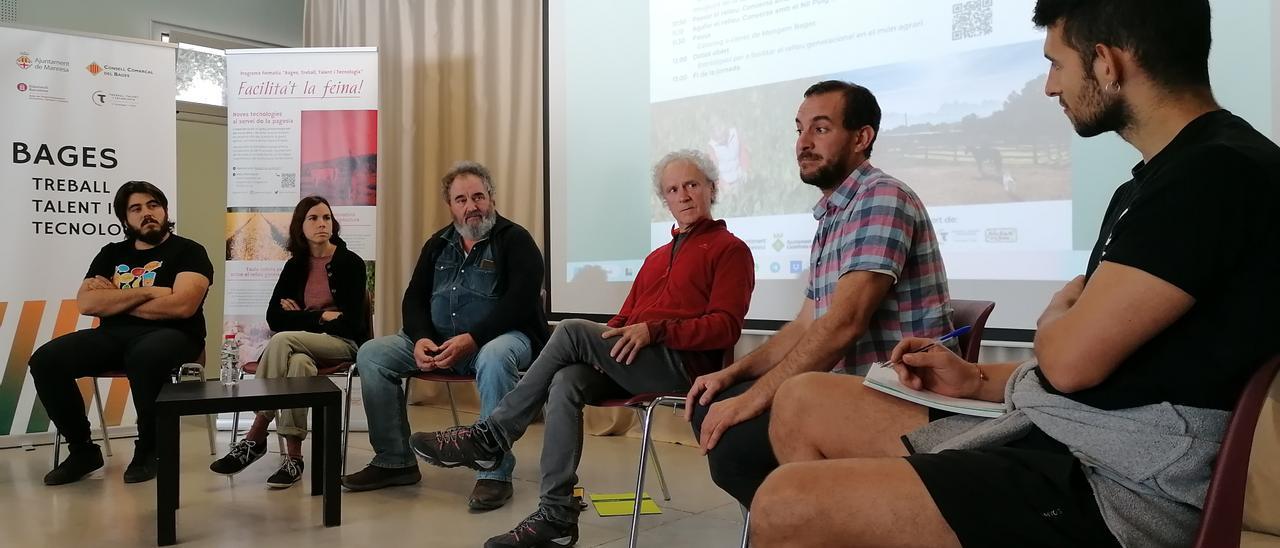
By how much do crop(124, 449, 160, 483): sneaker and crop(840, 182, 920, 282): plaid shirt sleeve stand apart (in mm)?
2540

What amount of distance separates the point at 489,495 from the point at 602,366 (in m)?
0.60

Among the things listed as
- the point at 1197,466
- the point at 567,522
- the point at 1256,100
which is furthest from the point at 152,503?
the point at 1256,100

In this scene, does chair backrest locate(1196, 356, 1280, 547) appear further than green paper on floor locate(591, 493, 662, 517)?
No

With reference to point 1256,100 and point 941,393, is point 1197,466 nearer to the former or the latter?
point 941,393

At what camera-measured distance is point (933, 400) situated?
1.21 m

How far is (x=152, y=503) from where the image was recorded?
9.11 ft

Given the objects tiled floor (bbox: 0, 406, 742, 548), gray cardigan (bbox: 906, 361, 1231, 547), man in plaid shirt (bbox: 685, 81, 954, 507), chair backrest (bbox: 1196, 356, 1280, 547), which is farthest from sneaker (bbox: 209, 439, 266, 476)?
chair backrest (bbox: 1196, 356, 1280, 547)

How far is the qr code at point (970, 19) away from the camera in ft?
9.00

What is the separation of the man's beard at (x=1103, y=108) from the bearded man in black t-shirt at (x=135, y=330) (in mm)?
3023

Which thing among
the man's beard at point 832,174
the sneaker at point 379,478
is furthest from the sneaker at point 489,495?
the man's beard at point 832,174

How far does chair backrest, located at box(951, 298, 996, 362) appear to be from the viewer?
1982mm

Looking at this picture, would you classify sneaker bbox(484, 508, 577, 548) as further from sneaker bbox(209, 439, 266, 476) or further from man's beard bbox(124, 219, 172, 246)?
man's beard bbox(124, 219, 172, 246)

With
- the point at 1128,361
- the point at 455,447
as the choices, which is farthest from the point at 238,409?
the point at 1128,361

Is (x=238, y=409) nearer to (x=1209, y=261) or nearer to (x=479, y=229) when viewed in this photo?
(x=479, y=229)
